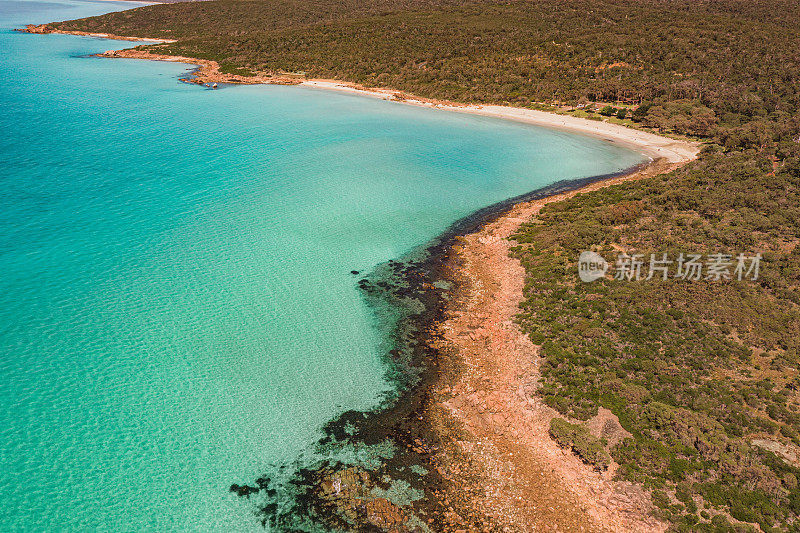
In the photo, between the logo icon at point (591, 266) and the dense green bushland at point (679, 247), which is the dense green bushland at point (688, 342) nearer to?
the dense green bushland at point (679, 247)

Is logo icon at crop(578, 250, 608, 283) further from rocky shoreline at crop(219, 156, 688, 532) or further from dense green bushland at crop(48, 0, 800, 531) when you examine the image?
rocky shoreline at crop(219, 156, 688, 532)

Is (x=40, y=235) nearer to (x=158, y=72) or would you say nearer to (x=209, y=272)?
(x=209, y=272)

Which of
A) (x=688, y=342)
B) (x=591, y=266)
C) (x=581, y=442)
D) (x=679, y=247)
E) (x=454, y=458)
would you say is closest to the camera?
(x=454, y=458)

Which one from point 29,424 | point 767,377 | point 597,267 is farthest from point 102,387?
point 767,377

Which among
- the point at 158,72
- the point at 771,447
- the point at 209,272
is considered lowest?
the point at 771,447

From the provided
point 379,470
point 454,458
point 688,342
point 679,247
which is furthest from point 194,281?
point 679,247

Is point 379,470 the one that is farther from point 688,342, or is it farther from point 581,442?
point 688,342

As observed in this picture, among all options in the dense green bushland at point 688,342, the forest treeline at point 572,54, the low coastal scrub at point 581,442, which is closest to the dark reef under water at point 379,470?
the low coastal scrub at point 581,442
